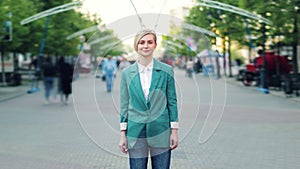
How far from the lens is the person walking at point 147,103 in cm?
418

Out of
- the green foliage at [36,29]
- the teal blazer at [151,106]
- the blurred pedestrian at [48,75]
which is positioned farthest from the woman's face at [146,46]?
the green foliage at [36,29]

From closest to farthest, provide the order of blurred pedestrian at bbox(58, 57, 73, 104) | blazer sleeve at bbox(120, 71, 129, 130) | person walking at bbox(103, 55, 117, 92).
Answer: blazer sleeve at bbox(120, 71, 129, 130), blurred pedestrian at bbox(58, 57, 73, 104), person walking at bbox(103, 55, 117, 92)

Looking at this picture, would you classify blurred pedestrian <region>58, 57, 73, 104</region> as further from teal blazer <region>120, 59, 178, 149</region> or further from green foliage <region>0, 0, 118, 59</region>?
teal blazer <region>120, 59, 178, 149</region>

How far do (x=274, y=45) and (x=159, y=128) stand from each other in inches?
1039

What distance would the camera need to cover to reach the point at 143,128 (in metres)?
4.21

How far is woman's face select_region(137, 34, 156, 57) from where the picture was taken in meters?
4.16

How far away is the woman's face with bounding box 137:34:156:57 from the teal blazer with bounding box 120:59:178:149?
0.38 ft

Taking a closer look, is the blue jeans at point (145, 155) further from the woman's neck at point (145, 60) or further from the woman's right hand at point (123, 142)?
the woman's neck at point (145, 60)

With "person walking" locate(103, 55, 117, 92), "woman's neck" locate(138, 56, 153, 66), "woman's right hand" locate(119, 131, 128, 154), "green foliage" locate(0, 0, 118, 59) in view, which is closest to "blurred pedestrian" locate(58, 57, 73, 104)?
"green foliage" locate(0, 0, 118, 59)

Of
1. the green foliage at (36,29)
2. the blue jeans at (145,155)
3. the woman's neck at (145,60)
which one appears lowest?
the blue jeans at (145,155)

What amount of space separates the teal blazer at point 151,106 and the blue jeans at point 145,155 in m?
0.05

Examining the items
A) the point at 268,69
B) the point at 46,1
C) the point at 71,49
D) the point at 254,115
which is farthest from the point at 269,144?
the point at 71,49

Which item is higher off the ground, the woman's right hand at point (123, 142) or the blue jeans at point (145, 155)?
the woman's right hand at point (123, 142)

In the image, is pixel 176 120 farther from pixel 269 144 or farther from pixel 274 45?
pixel 274 45
